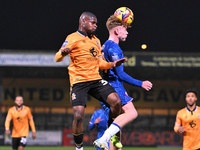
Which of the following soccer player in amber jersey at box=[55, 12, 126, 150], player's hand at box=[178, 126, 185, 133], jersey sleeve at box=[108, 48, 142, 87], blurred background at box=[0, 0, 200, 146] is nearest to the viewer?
soccer player in amber jersey at box=[55, 12, 126, 150]

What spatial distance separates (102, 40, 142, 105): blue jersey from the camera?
17.4 ft

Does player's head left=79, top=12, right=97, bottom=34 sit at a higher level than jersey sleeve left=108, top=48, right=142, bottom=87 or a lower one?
higher

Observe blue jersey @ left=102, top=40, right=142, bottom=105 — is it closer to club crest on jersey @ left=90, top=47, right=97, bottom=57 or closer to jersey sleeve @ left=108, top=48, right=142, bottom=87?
jersey sleeve @ left=108, top=48, right=142, bottom=87

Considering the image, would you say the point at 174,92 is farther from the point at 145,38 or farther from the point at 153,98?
the point at 145,38

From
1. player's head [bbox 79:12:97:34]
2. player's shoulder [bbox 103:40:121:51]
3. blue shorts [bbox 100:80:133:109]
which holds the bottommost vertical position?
blue shorts [bbox 100:80:133:109]

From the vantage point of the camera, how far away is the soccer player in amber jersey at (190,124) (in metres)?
7.85

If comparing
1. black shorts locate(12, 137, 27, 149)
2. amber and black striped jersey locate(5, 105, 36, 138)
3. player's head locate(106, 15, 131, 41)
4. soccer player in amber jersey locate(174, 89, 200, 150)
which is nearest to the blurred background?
amber and black striped jersey locate(5, 105, 36, 138)

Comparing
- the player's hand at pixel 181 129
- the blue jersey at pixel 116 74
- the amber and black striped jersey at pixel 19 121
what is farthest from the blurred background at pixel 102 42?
the blue jersey at pixel 116 74

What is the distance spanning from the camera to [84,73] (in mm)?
5000

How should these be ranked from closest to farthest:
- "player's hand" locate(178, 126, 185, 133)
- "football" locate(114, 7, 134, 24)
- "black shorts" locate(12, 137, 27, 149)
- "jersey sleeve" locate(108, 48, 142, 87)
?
1. "jersey sleeve" locate(108, 48, 142, 87)
2. "football" locate(114, 7, 134, 24)
3. "player's hand" locate(178, 126, 185, 133)
4. "black shorts" locate(12, 137, 27, 149)

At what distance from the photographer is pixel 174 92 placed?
21344mm

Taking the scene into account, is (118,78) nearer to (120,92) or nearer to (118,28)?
(120,92)

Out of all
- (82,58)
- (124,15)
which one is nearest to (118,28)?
(124,15)

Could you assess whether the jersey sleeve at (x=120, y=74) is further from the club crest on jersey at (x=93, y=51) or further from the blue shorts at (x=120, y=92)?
the club crest on jersey at (x=93, y=51)
